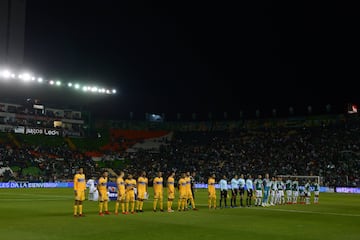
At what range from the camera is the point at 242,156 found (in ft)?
265

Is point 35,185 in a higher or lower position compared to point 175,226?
lower

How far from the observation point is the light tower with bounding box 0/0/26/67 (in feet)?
125

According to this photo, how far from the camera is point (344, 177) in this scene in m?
66.1

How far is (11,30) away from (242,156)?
48705mm

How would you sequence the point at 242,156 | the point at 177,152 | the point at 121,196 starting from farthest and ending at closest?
1. the point at 177,152
2. the point at 242,156
3. the point at 121,196

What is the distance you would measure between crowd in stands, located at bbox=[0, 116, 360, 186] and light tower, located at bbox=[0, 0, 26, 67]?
95.5 ft

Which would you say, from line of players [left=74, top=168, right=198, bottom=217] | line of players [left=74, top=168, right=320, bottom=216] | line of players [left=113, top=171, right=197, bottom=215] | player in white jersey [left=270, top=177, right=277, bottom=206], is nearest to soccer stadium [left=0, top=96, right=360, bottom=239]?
player in white jersey [left=270, top=177, right=277, bottom=206]

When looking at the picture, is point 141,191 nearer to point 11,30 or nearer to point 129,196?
point 129,196

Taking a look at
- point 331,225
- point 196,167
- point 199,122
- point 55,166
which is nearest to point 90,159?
point 55,166

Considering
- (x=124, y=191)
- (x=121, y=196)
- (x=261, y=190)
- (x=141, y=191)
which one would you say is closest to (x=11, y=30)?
(x=141, y=191)

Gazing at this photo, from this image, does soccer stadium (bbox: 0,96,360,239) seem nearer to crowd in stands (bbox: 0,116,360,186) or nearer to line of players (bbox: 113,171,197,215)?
crowd in stands (bbox: 0,116,360,186)

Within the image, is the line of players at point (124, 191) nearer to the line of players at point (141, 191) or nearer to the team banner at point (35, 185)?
the line of players at point (141, 191)

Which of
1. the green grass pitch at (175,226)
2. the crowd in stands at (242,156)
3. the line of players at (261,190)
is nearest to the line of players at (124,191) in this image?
the green grass pitch at (175,226)

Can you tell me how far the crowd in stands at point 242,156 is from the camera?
71.0m
